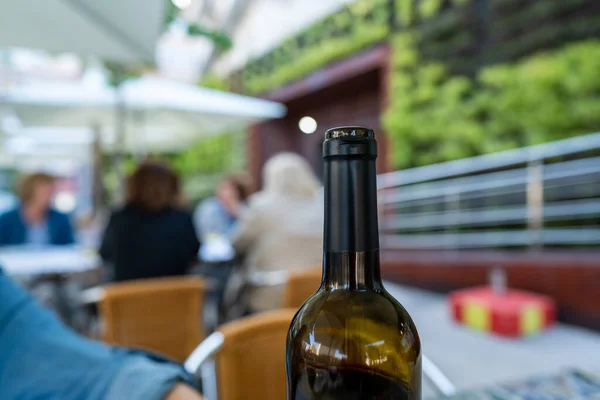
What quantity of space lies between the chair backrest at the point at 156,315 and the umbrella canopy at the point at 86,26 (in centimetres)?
126

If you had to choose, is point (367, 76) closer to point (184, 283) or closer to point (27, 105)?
point (27, 105)

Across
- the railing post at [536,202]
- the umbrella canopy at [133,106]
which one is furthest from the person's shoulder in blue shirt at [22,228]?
the railing post at [536,202]

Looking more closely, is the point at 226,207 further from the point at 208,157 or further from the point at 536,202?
the point at 208,157

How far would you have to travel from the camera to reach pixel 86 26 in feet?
8.08

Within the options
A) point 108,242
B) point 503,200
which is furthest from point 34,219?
point 503,200

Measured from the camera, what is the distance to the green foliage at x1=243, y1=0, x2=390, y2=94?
7.21m

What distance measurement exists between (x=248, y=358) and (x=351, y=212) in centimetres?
92

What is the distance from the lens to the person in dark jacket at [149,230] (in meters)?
2.72

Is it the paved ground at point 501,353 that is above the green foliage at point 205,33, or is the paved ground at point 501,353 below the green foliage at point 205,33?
below

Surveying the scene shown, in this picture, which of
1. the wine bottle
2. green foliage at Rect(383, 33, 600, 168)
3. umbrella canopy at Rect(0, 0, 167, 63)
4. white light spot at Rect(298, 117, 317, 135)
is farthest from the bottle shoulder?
green foliage at Rect(383, 33, 600, 168)

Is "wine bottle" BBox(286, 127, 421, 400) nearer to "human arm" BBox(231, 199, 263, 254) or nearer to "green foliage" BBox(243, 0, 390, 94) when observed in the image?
"human arm" BBox(231, 199, 263, 254)

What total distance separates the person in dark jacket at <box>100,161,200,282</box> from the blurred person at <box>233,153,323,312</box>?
37 cm

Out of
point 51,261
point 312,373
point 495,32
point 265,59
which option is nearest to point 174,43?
point 265,59

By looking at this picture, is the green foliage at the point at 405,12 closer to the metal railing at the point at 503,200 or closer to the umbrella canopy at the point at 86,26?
the metal railing at the point at 503,200
